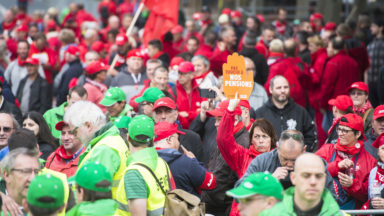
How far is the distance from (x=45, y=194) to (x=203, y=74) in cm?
684

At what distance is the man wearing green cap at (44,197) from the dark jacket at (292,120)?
5.53 metres

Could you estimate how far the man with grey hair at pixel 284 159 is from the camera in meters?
6.76

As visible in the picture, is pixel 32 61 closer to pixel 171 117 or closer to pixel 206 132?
pixel 206 132

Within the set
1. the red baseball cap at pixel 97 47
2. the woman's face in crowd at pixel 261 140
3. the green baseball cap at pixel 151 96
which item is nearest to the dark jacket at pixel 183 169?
the woman's face in crowd at pixel 261 140

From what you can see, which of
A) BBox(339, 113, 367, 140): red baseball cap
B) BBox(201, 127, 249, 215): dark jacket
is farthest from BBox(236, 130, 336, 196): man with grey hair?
BBox(339, 113, 367, 140): red baseball cap

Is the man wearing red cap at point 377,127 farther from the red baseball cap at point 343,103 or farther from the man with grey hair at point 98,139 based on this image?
the man with grey hair at point 98,139

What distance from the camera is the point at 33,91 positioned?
43.2ft

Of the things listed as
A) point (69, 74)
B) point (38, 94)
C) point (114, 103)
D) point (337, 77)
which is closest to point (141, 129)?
point (114, 103)

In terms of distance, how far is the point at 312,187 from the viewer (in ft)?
18.2

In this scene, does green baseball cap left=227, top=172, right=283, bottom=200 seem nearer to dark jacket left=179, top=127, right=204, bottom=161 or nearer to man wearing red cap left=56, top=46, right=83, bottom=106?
dark jacket left=179, top=127, right=204, bottom=161

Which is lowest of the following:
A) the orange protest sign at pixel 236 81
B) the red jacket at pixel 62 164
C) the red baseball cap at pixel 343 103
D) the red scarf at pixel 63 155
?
the red jacket at pixel 62 164

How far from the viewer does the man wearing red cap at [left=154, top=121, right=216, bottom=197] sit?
716 centimetres

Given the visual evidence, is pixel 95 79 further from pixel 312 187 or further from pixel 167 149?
pixel 312 187

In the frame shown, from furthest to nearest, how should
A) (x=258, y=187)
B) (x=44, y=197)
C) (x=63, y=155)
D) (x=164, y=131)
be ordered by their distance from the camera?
(x=63, y=155) < (x=164, y=131) < (x=258, y=187) < (x=44, y=197)
